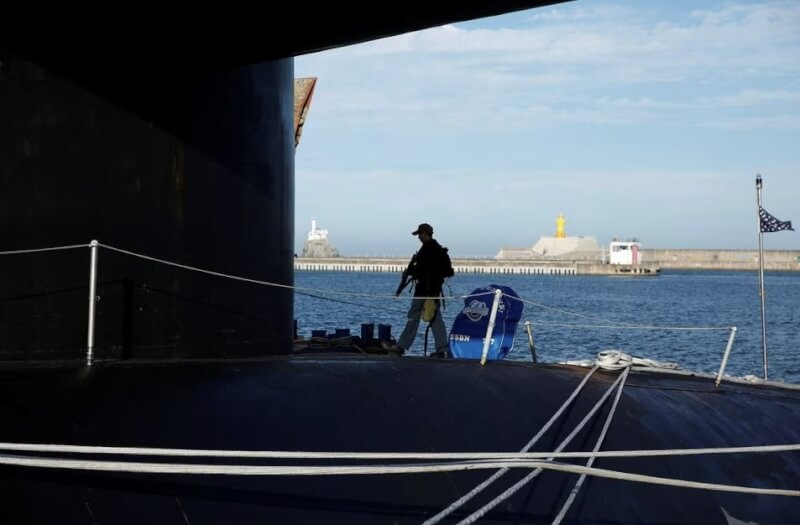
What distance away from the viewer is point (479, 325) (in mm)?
10016

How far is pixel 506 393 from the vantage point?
7.16 m

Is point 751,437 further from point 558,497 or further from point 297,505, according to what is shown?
point 297,505

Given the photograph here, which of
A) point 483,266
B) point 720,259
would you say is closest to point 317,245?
point 483,266

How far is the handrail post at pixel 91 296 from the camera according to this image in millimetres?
5730

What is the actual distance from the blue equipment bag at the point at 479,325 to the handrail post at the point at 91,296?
4.81 m

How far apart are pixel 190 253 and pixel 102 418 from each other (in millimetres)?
1832

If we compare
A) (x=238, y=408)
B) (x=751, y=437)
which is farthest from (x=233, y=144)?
(x=751, y=437)

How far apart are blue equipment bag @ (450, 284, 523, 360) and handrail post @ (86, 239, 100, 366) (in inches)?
190

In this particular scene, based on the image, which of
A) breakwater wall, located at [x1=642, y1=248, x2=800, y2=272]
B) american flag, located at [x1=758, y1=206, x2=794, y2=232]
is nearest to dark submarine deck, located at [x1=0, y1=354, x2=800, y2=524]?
american flag, located at [x1=758, y1=206, x2=794, y2=232]

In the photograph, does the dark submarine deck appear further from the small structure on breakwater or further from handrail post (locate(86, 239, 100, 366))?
the small structure on breakwater

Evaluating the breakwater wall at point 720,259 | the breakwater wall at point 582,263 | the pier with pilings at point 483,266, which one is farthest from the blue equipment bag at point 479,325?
the breakwater wall at point 720,259

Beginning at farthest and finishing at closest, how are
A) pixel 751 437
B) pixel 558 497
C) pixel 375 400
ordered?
pixel 751 437, pixel 375 400, pixel 558 497

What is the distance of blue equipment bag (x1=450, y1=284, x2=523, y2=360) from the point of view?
32.8 ft

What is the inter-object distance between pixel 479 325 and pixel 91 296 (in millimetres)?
5098
